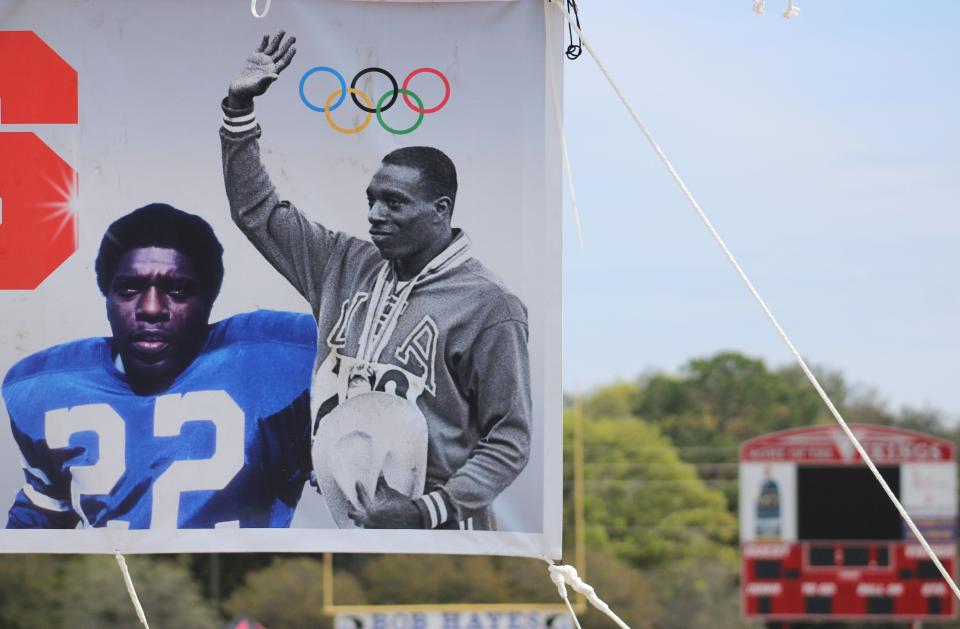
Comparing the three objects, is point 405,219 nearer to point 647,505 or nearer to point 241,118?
point 241,118

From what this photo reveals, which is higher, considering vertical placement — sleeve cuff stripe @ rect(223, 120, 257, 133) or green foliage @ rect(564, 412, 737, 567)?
sleeve cuff stripe @ rect(223, 120, 257, 133)

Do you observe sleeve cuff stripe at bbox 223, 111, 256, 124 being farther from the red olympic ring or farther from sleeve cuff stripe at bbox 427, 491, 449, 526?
sleeve cuff stripe at bbox 427, 491, 449, 526

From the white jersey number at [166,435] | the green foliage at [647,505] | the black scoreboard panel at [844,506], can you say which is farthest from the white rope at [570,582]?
the green foliage at [647,505]

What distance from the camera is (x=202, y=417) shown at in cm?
345

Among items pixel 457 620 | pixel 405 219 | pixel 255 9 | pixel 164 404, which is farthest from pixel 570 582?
pixel 457 620

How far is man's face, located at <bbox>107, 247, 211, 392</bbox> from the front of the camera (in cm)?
346

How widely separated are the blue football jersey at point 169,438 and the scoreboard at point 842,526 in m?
18.5

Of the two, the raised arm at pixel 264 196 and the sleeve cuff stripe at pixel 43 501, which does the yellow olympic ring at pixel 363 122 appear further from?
the sleeve cuff stripe at pixel 43 501

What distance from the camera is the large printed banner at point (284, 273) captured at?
3404 mm

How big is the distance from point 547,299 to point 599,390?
47.1 m

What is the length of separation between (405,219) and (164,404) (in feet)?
2.16

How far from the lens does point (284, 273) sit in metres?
3.43

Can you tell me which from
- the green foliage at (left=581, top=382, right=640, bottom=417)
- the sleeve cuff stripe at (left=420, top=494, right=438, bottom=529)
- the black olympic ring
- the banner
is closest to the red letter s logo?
the black olympic ring

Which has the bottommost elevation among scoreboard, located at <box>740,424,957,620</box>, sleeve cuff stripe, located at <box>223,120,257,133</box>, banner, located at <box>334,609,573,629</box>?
banner, located at <box>334,609,573,629</box>
